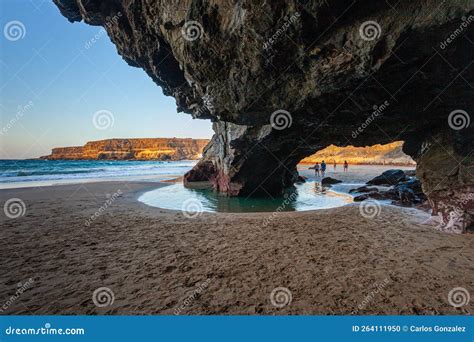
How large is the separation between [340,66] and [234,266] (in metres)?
5.54

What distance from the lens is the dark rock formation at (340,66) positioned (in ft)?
18.2

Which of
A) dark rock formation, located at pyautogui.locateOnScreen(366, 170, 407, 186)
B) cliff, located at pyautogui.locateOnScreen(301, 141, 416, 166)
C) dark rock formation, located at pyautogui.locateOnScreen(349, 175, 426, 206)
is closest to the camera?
dark rock formation, located at pyautogui.locateOnScreen(349, 175, 426, 206)

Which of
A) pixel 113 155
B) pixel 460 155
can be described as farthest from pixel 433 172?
pixel 113 155

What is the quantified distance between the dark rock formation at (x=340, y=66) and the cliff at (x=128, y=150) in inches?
4713

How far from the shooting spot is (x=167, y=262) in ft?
17.4

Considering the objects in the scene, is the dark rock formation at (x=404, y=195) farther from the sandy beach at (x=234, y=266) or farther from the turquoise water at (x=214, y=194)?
the sandy beach at (x=234, y=266)

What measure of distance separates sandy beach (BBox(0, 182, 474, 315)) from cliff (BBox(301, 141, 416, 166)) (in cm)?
5869

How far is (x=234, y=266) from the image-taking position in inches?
200

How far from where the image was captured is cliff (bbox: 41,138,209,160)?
4830 inches

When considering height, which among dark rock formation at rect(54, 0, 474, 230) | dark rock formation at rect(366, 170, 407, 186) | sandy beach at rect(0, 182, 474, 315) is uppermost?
dark rock formation at rect(54, 0, 474, 230)

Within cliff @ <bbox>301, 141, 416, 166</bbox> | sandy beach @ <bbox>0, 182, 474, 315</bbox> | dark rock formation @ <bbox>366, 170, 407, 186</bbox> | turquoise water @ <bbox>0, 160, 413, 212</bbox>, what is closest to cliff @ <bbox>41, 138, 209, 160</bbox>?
cliff @ <bbox>301, 141, 416, 166</bbox>

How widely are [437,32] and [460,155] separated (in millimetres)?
4518

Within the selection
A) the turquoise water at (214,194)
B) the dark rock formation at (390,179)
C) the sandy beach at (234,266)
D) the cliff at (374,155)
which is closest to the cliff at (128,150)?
the cliff at (374,155)

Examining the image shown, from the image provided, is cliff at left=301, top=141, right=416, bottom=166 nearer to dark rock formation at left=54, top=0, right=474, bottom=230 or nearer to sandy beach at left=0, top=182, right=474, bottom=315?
dark rock formation at left=54, top=0, right=474, bottom=230
